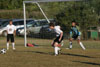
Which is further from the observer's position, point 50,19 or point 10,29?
point 50,19

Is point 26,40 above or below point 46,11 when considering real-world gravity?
below

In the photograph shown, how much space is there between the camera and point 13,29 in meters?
22.9

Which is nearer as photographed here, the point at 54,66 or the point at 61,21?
the point at 54,66

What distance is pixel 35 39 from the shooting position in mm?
27891

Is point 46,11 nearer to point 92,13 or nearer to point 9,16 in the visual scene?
point 92,13

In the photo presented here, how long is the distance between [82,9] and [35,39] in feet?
14.3

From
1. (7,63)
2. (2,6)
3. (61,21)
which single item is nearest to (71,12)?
(61,21)

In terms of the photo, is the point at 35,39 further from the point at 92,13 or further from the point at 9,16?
the point at 9,16

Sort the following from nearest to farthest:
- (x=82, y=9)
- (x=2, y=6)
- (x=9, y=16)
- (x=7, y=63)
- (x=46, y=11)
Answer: (x=7, y=63)
(x=82, y=9)
(x=46, y=11)
(x=9, y=16)
(x=2, y=6)

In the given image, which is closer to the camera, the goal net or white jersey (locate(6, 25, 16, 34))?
white jersey (locate(6, 25, 16, 34))

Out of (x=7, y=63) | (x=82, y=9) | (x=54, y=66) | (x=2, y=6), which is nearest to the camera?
(x=54, y=66)

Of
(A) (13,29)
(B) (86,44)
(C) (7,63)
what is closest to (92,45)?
(B) (86,44)

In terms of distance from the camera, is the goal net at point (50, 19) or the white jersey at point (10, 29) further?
the goal net at point (50, 19)

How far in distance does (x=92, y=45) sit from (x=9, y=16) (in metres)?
25.0
